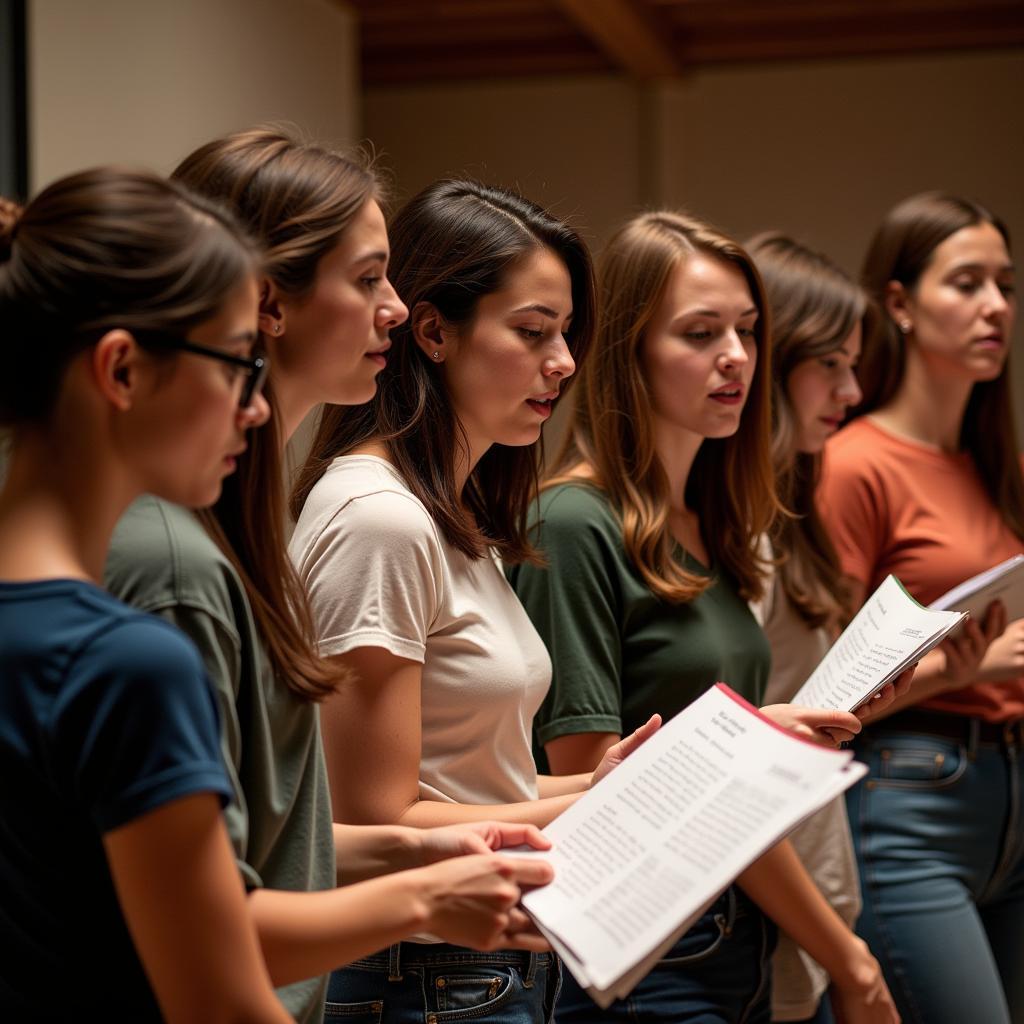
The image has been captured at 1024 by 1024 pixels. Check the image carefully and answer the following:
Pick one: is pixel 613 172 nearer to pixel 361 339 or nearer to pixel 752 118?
pixel 752 118

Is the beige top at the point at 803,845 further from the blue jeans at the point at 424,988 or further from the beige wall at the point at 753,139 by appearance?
the beige wall at the point at 753,139

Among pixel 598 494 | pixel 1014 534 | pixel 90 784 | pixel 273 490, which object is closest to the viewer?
pixel 90 784

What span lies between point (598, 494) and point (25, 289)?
44.0 inches

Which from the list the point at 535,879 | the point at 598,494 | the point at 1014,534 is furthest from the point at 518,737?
the point at 1014,534

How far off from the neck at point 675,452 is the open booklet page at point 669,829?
0.76 meters

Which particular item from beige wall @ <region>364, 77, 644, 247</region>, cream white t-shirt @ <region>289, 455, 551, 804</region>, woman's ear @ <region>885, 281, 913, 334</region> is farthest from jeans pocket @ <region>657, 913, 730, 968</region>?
beige wall @ <region>364, 77, 644, 247</region>

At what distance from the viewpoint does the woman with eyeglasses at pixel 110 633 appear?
92 cm

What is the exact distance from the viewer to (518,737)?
1605 millimetres

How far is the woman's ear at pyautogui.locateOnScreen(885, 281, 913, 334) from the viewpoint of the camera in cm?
282

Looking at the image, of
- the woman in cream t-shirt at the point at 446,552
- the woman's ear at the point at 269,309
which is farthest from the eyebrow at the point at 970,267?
the woman's ear at the point at 269,309

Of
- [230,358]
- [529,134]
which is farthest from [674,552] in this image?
[529,134]

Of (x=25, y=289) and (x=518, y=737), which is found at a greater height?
(x=25, y=289)

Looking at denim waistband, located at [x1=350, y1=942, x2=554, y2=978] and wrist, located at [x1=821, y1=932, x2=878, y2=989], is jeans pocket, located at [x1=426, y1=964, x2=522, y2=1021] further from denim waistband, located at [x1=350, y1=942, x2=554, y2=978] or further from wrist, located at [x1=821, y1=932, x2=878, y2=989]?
wrist, located at [x1=821, y1=932, x2=878, y2=989]

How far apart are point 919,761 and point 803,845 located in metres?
0.37
